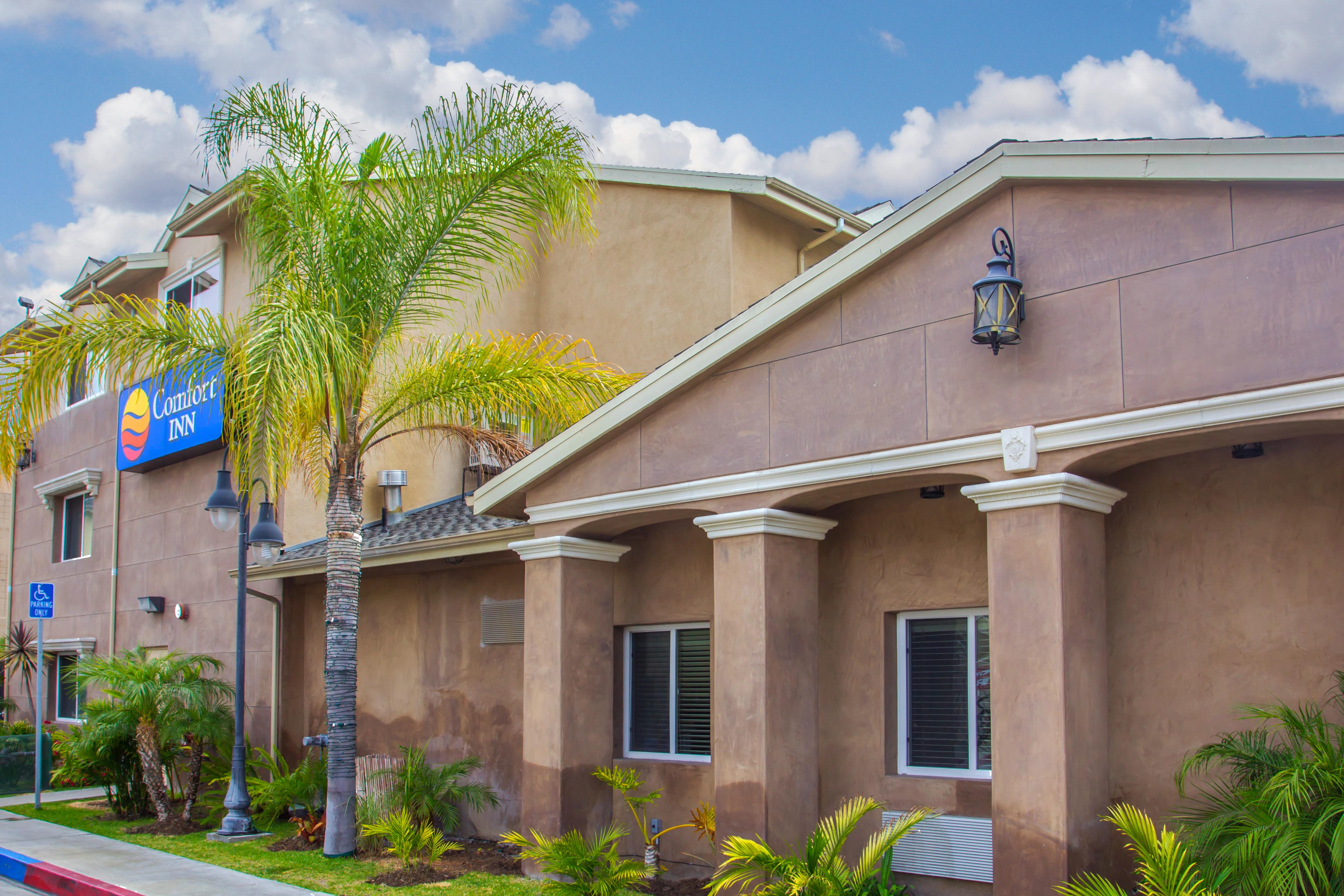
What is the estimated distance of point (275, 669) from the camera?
1577 cm

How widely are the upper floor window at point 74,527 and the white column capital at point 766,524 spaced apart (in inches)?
644

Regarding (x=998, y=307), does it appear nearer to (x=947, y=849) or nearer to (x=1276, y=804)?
(x=1276, y=804)

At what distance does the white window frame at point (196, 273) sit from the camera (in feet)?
58.9

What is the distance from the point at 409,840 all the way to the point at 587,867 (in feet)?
8.09

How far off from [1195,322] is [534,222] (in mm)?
6837

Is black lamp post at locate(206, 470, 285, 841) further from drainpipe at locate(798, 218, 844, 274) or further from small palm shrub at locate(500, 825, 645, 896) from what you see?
drainpipe at locate(798, 218, 844, 274)

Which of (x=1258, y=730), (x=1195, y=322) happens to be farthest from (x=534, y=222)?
(x=1258, y=730)

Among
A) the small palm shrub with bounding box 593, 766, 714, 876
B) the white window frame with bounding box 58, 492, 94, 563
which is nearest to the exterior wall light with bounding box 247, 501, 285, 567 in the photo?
the small palm shrub with bounding box 593, 766, 714, 876

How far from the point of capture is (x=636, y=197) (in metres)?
17.0

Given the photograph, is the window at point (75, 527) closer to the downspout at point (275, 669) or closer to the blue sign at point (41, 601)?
the blue sign at point (41, 601)

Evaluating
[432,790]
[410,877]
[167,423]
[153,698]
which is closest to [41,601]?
[167,423]

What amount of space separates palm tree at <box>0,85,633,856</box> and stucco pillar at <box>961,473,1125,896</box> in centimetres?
548

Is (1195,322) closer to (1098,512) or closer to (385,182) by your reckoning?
(1098,512)

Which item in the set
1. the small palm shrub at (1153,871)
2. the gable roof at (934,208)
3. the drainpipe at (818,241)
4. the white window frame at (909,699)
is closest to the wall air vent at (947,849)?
the white window frame at (909,699)
